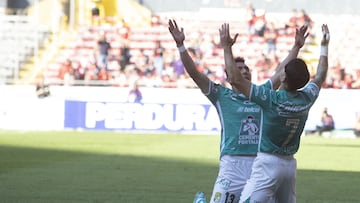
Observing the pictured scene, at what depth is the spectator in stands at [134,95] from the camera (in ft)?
104

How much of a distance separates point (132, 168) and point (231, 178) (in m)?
10.3

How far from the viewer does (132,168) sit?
1845 cm

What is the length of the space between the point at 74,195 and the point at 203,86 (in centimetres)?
571

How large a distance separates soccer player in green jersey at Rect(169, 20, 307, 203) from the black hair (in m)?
1.16

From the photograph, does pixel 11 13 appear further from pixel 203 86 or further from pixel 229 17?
pixel 203 86

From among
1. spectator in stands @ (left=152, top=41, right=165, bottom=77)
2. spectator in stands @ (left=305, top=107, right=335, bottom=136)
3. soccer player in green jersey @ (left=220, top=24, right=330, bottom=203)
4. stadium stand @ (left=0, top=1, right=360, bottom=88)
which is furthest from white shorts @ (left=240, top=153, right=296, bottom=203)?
spectator in stands @ (left=152, top=41, right=165, bottom=77)

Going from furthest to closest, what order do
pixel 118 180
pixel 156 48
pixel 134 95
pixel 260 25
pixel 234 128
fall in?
pixel 156 48 → pixel 260 25 → pixel 134 95 → pixel 118 180 → pixel 234 128

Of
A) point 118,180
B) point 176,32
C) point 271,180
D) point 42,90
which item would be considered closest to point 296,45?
point 176,32

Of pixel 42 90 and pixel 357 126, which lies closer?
pixel 357 126

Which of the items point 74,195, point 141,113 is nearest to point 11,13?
point 141,113

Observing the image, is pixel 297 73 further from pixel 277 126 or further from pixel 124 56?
pixel 124 56

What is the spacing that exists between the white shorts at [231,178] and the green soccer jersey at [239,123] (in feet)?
0.23

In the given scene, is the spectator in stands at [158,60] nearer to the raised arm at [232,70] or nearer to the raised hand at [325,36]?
the raised hand at [325,36]

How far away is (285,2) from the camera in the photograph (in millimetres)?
38938
